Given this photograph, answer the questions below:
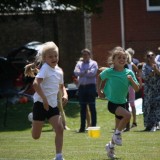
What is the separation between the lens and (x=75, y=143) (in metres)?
15.5

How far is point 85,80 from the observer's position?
19438 millimetres

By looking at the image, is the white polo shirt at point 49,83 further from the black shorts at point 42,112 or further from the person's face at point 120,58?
the person's face at point 120,58

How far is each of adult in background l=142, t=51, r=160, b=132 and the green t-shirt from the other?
5.28 meters

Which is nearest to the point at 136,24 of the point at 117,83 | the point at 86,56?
the point at 86,56

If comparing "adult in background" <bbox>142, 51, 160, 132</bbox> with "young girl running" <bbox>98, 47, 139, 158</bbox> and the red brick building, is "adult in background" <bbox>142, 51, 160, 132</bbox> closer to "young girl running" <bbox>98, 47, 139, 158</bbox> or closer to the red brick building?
"young girl running" <bbox>98, 47, 139, 158</bbox>

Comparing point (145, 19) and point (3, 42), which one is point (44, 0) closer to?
point (145, 19)

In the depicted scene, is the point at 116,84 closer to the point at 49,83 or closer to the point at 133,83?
the point at 133,83

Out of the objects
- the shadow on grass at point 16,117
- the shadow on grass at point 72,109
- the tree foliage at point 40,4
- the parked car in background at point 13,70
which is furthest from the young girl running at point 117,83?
the parked car in background at point 13,70

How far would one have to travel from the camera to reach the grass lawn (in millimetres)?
12805

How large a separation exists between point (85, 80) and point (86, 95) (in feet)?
1.30

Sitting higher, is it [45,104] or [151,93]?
[45,104]

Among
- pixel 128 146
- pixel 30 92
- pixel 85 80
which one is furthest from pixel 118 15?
pixel 128 146

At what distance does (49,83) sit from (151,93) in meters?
7.40

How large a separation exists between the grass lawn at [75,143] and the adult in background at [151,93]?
365 mm
